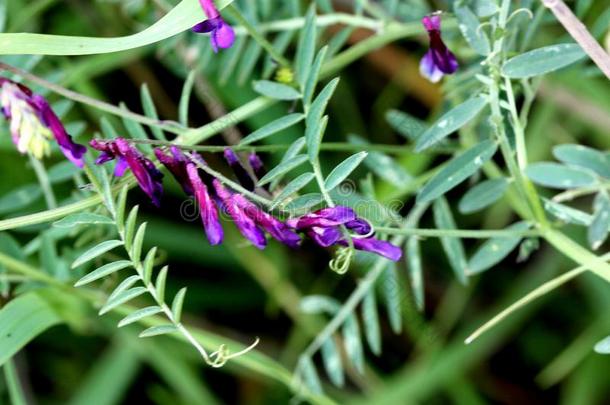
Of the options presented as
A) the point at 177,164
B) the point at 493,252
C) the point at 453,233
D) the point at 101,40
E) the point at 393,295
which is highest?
the point at 101,40

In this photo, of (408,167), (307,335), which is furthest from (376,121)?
(307,335)

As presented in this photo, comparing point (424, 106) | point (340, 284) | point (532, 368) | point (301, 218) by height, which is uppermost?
point (301, 218)

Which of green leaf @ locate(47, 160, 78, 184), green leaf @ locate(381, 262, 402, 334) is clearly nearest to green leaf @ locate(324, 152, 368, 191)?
green leaf @ locate(381, 262, 402, 334)

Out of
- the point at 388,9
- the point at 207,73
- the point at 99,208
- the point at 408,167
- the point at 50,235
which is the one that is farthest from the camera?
the point at 207,73

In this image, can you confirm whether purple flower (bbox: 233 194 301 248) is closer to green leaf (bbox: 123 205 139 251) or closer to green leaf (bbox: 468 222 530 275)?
green leaf (bbox: 123 205 139 251)

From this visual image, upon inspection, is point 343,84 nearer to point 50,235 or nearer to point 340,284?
point 340,284

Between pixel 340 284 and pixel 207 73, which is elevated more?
pixel 207 73

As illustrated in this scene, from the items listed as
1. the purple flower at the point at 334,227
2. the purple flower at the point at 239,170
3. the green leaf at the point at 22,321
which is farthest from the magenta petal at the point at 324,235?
the green leaf at the point at 22,321

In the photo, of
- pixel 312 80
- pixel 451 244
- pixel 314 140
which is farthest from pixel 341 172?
pixel 451 244

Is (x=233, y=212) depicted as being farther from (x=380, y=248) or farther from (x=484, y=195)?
(x=484, y=195)
